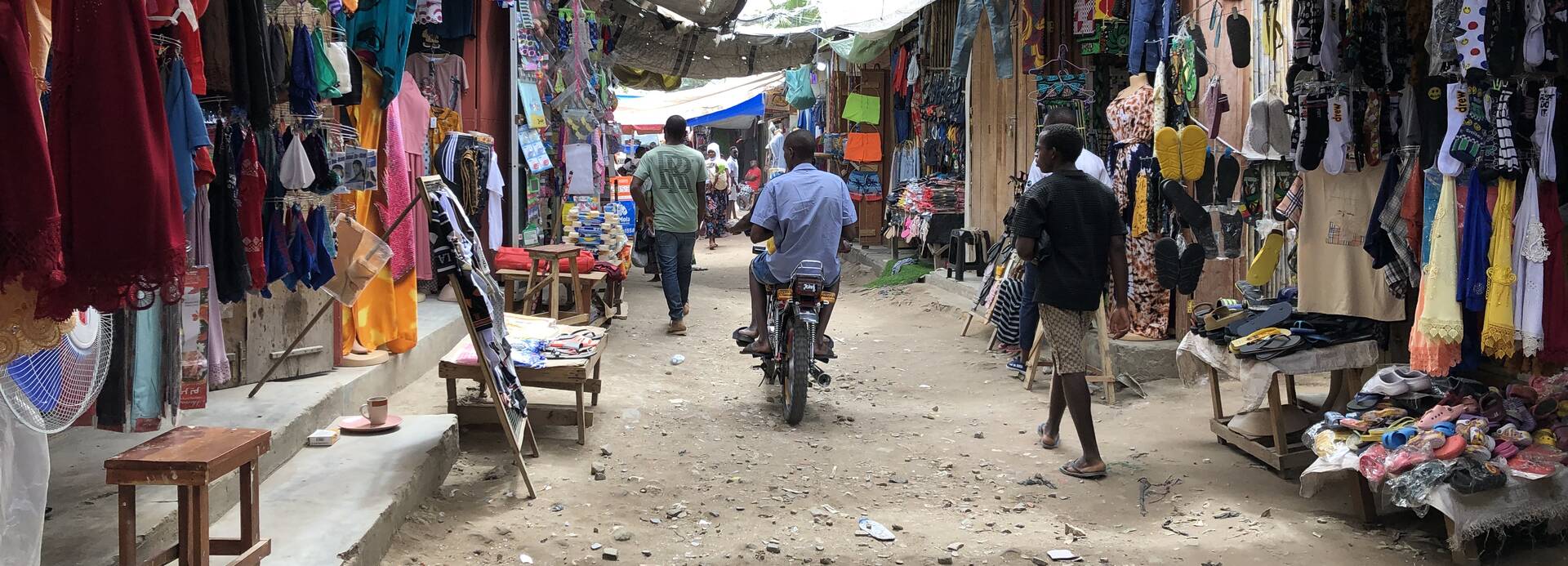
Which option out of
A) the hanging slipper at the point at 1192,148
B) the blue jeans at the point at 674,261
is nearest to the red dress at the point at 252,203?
the hanging slipper at the point at 1192,148

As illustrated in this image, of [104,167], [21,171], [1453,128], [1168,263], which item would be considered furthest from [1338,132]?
[21,171]

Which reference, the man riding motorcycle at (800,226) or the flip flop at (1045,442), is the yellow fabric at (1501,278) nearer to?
the flip flop at (1045,442)

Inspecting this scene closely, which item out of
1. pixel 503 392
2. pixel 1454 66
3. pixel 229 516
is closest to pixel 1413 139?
pixel 1454 66

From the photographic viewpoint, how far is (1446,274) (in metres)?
4.39

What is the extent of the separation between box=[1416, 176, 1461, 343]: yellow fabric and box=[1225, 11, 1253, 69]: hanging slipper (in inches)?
102

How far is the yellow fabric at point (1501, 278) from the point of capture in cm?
421

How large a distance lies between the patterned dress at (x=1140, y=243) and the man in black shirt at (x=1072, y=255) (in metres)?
2.45

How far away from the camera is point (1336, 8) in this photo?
16.8 ft

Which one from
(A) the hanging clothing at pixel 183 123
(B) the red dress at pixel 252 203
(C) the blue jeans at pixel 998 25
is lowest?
(B) the red dress at pixel 252 203

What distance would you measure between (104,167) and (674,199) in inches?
298

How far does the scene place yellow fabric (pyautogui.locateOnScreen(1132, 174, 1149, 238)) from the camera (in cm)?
757

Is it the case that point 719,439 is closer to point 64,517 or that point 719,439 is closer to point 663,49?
point 64,517

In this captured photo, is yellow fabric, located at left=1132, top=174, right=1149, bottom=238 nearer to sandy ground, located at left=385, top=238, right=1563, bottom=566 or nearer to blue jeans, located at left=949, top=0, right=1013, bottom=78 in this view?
sandy ground, located at left=385, top=238, right=1563, bottom=566

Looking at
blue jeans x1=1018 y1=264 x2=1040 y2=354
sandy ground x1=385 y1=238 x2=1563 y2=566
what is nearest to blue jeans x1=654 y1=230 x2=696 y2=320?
sandy ground x1=385 y1=238 x2=1563 y2=566
